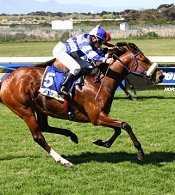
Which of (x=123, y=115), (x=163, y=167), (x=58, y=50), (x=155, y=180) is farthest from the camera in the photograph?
(x=123, y=115)

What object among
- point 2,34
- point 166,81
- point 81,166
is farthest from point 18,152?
point 2,34

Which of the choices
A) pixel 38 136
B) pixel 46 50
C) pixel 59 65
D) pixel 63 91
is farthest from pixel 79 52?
pixel 46 50

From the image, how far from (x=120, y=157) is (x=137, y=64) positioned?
5.12 feet

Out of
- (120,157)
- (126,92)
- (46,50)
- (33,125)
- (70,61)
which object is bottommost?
(46,50)

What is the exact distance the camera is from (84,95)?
7.42 m

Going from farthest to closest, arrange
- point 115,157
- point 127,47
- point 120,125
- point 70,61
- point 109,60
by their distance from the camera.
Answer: point 115,157 → point 127,47 → point 70,61 → point 109,60 → point 120,125

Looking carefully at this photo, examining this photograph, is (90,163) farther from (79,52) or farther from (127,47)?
(127,47)

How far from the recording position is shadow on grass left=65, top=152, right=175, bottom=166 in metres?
7.63

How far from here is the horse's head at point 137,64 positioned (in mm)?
7395

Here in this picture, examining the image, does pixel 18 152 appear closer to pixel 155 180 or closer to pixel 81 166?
pixel 81 166

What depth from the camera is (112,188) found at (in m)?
6.31

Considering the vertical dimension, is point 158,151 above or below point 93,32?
below

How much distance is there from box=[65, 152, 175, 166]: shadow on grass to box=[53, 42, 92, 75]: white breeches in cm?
145

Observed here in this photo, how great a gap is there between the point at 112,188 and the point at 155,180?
2.17 feet
